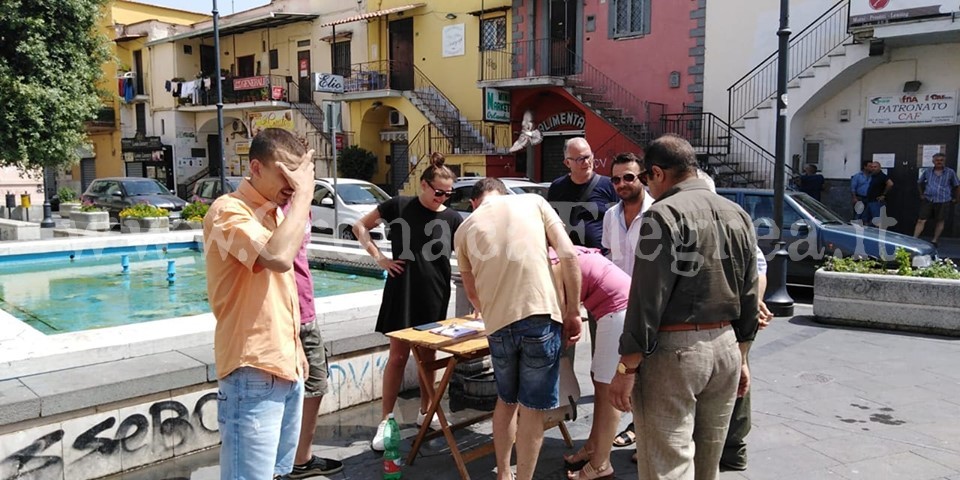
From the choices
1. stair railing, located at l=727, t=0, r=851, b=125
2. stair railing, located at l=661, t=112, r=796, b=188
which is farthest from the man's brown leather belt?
stair railing, located at l=727, t=0, r=851, b=125

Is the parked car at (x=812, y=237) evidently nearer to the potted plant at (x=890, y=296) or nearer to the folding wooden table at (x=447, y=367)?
the potted plant at (x=890, y=296)

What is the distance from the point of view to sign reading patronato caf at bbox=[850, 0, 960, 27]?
43.4 ft

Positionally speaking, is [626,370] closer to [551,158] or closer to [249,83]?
[551,158]

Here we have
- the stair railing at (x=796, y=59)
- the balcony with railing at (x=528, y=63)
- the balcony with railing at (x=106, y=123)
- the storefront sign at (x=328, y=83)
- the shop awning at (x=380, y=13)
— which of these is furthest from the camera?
the balcony with railing at (x=106, y=123)

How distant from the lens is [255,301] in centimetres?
267

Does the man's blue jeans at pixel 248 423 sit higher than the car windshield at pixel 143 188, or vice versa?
the car windshield at pixel 143 188

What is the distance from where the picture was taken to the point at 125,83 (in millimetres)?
35125

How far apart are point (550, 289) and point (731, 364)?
920mm

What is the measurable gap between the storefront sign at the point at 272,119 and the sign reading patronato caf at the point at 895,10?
20.1m

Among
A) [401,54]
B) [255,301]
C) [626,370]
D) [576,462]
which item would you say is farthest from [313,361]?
[401,54]

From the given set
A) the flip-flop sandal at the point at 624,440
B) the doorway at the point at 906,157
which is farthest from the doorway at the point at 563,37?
Result: the flip-flop sandal at the point at 624,440

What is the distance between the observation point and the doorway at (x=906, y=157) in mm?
14844

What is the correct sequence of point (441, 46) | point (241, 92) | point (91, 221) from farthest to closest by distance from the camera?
point (241, 92) < point (441, 46) < point (91, 221)

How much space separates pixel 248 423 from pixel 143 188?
19925 millimetres
